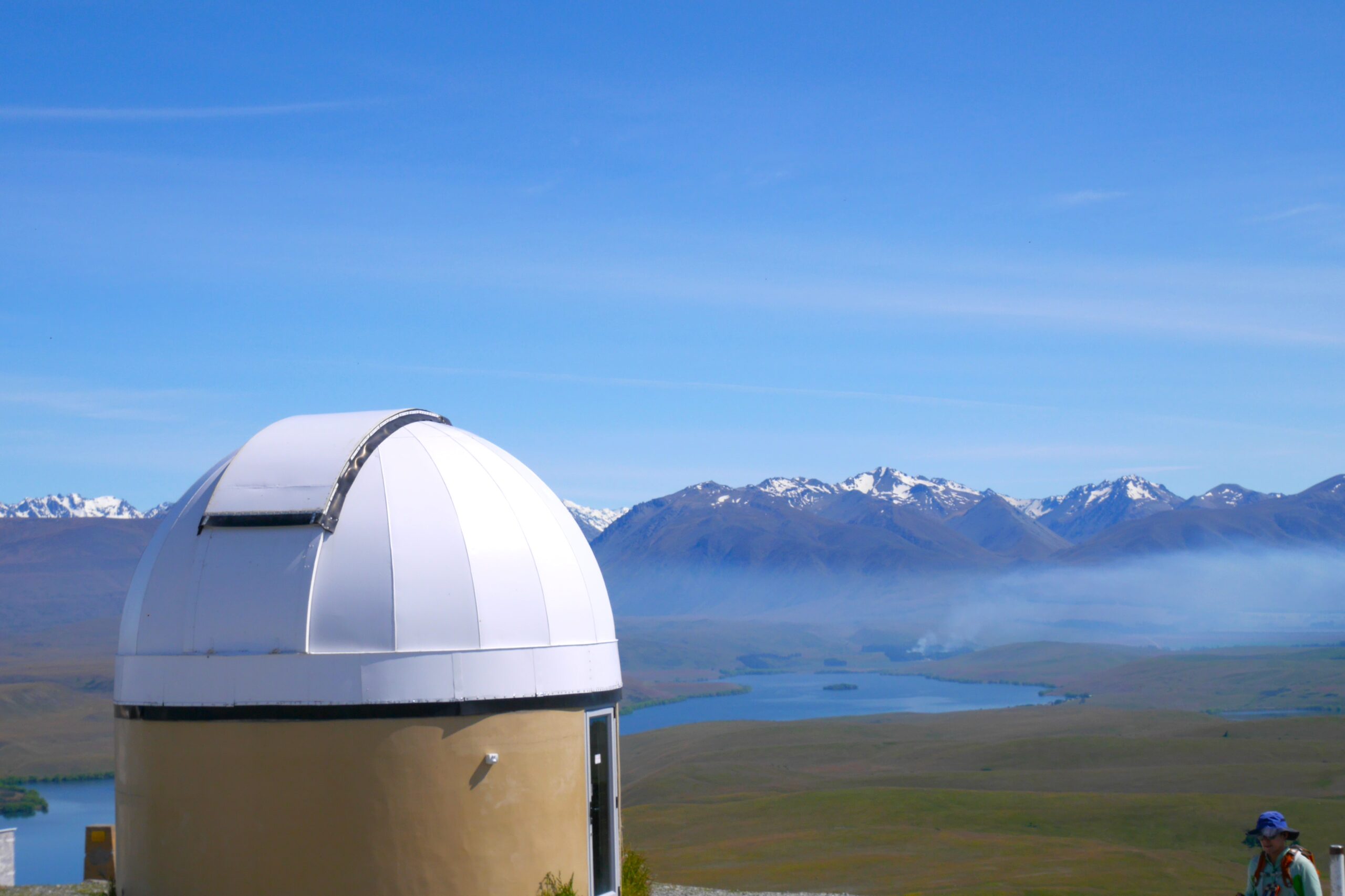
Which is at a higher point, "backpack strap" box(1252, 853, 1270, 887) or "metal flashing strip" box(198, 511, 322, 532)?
"metal flashing strip" box(198, 511, 322, 532)

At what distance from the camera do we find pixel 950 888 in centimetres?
4050

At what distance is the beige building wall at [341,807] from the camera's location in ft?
37.4

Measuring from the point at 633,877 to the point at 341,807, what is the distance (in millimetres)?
4194

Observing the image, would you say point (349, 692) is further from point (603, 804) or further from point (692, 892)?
point (692, 892)

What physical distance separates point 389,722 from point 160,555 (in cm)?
301

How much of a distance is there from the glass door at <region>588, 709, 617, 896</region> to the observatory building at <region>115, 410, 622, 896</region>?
1.78ft

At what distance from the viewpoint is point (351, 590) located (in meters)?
11.7

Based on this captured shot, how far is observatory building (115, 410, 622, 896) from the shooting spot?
11.4 meters

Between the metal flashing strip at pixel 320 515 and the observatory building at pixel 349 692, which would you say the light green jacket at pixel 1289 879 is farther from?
the metal flashing strip at pixel 320 515

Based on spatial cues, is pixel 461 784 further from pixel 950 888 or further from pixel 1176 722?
pixel 1176 722

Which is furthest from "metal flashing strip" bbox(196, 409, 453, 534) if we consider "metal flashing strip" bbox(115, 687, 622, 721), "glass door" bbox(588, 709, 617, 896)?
"glass door" bbox(588, 709, 617, 896)

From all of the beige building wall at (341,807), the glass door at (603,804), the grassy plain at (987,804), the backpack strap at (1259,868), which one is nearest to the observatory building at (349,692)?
the beige building wall at (341,807)

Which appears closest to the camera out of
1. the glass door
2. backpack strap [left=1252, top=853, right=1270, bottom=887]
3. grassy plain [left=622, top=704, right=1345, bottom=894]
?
backpack strap [left=1252, top=853, right=1270, bottom=887]

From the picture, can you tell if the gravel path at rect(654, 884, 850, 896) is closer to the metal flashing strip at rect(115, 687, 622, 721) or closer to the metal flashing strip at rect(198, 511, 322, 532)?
the metal flashing strip at rect(115, 687, 622, 721)
